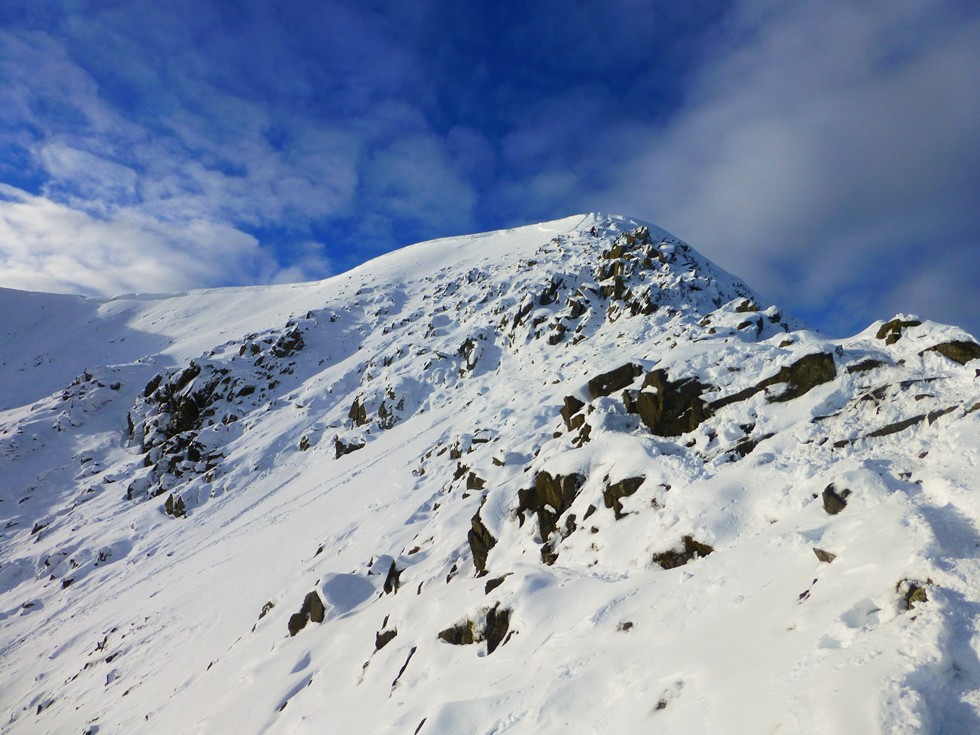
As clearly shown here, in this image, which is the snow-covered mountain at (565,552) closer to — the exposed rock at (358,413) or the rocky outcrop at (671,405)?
the rocky outcrop at (671,405)

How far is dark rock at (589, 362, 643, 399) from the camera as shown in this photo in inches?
630

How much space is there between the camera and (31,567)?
33156 millimetres

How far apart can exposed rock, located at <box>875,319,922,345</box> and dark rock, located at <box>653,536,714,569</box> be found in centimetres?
714

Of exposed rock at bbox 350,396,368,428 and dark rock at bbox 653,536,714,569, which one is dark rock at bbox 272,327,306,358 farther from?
dark rock at bbox 653,536,714,569

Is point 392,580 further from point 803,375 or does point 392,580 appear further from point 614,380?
point 803,375

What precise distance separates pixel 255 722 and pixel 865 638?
11978 millimetres

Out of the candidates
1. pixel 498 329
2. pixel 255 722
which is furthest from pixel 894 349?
pixel 498 329

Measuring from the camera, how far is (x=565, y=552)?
10398mm

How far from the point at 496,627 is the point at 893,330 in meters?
10.9

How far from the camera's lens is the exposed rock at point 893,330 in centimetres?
1119

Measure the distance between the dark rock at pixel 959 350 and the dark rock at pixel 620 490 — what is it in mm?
6395

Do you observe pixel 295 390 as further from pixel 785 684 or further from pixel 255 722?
pixel 785 684

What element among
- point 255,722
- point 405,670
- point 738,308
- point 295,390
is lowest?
point 255,722

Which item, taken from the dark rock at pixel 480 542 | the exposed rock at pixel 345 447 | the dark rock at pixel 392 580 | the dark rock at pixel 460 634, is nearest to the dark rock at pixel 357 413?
the exposed rock at pixel 345 447
